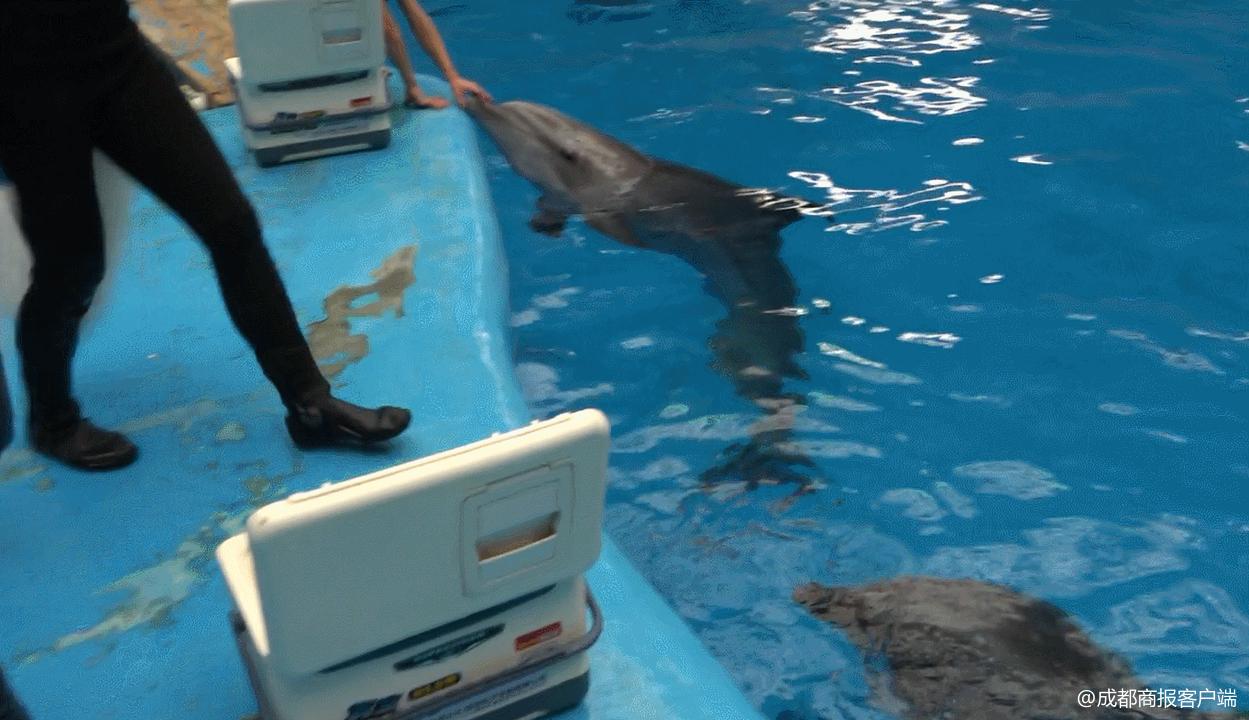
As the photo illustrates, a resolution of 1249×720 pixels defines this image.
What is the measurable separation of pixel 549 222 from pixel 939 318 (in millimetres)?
1803

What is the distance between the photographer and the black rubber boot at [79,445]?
302 centimetres

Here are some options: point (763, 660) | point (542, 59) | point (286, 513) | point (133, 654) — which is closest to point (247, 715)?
point (133, 654)

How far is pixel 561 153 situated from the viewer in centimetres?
575

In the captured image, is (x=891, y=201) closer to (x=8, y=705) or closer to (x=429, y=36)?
(x=429, y=36)

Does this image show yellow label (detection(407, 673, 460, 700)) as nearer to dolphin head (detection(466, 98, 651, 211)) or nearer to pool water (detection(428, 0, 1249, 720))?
pool water (detection(428, 0, 1249, 720))

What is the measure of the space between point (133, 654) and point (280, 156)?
2754 mm

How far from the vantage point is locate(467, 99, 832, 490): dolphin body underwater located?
4109 mm

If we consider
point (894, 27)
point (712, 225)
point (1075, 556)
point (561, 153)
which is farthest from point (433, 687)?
point (894, 27)

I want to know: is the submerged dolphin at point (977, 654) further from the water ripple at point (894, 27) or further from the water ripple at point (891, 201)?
the water ripple at point (894, 27)

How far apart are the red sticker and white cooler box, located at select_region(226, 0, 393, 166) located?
3059 millimetres

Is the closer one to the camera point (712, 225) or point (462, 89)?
point (712, 225)

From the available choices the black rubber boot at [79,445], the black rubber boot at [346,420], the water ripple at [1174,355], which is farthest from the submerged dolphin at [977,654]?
the black rubber boot at [79,445]

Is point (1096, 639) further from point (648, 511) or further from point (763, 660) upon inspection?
point (648, 511)

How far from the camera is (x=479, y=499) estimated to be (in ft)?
6.36
